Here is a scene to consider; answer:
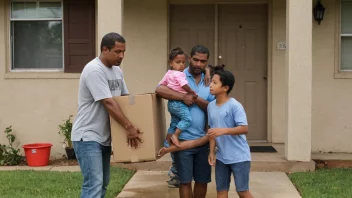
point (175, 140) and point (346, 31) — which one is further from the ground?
point (346, 31)

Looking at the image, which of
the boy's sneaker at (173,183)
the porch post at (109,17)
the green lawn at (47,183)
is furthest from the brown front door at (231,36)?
the boy's sneaker at (173,183)

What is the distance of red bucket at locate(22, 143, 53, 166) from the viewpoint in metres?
8.59

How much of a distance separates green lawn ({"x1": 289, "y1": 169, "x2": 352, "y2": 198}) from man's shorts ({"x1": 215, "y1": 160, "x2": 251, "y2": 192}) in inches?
68.4

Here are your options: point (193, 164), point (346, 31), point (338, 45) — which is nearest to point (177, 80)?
point (193, 164)

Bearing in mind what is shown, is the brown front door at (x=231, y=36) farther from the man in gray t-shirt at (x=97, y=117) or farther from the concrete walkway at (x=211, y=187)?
the man in gray t-shirt at (x=97, y=117)

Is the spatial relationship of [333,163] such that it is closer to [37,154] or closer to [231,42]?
[231,42]

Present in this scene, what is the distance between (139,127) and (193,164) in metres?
0.77

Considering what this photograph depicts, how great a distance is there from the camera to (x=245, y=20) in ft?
31.6

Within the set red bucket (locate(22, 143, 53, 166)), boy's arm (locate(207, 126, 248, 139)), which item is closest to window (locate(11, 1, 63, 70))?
red bucket (locate(22, 143, 53, 166))

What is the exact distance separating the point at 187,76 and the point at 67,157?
4.70 metres

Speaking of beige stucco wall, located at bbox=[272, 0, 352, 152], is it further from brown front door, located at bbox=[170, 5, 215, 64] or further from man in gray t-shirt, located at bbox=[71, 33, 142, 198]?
man in gray t-shirt, located at bbox=[71, 33, 142, 198]

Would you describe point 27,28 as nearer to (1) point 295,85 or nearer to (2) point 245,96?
(2) point 245,96

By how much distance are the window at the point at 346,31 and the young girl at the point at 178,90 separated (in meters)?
5.11

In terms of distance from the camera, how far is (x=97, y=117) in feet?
15.3
